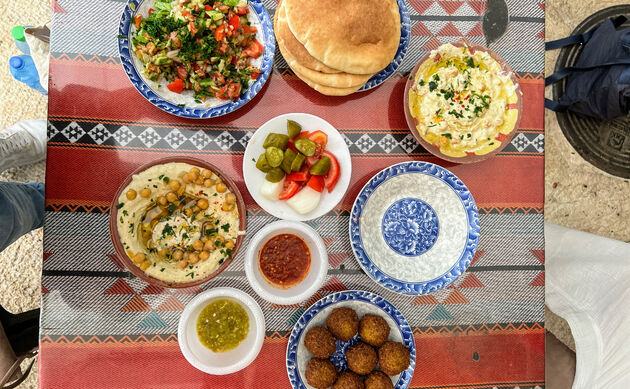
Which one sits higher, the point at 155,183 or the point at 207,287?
the point at 155,183

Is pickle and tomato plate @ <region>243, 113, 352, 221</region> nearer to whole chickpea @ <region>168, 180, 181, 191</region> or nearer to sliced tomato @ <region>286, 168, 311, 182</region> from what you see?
sliced tomato @ <region>286, 168, 311, 182</region>

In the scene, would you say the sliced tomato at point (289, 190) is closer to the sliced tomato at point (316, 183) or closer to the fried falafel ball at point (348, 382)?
the sliced tomato at point (316, 183)

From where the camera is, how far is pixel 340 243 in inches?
85.2

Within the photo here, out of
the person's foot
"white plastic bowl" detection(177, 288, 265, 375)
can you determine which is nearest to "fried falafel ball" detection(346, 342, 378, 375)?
"white plastic bowl" detection(177, 288, 265, 375)

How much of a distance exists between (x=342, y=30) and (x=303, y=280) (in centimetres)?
119

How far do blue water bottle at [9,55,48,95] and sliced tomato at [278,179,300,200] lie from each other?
2125mm

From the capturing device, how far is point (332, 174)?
6.45 ft

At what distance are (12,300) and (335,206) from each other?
2.73m

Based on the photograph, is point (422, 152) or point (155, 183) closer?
point (155, 183)

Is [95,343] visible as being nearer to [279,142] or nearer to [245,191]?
[245,191]

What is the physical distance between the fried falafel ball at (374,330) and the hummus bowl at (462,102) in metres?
0.89

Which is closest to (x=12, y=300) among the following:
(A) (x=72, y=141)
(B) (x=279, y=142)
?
(A) (x=72, y=141)

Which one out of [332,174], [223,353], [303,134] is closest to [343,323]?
[223,353]

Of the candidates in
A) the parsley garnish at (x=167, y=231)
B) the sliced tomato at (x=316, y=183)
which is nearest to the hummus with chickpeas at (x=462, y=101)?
the sliced tomato at (x=316, y=183)
